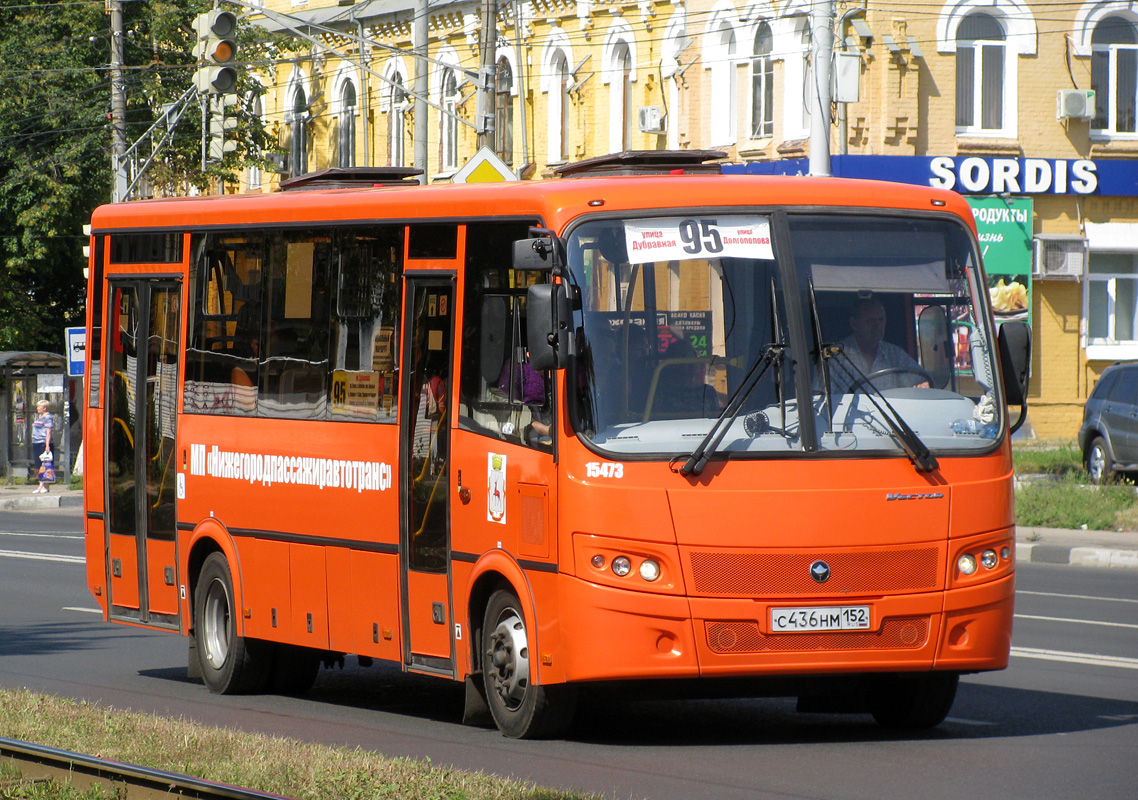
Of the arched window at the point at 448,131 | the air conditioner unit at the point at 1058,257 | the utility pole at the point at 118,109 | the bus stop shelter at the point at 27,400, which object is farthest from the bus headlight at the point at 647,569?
the arched window at the point at 448,131

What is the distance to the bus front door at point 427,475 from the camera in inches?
385

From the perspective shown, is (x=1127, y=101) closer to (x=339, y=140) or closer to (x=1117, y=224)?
(x=1117, y=224)

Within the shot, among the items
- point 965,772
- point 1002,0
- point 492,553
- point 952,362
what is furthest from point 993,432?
point 1002,0

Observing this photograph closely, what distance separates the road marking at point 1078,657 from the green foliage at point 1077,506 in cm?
980

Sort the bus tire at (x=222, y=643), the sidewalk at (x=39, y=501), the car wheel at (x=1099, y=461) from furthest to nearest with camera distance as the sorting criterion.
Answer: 1. the sidewalk at (x=39, y=501)
2. the car wheel at (x=1099, y=461)
3. the bus tire at (x=222, y=643)

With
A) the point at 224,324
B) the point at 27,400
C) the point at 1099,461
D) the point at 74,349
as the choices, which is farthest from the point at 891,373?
the point at 27,400

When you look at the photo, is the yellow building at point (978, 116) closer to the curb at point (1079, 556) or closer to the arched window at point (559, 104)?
the arched window at point (559, 104)

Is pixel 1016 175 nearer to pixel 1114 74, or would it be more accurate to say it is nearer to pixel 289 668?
pixel 1114 74

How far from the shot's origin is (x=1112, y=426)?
24.9 meters

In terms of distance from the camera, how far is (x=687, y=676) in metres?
8.51

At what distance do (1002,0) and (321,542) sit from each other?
2468 cm

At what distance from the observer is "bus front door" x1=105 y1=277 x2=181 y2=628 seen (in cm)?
1225

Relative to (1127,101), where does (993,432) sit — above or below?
below

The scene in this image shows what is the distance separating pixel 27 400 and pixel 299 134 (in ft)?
41.0
